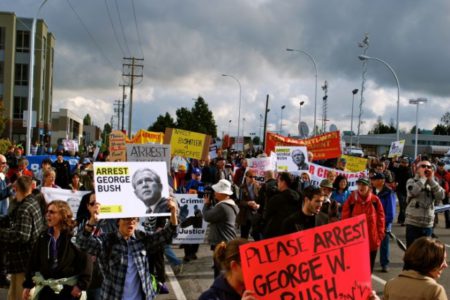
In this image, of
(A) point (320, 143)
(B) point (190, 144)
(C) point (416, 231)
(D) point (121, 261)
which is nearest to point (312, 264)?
(D) point (121, 261)

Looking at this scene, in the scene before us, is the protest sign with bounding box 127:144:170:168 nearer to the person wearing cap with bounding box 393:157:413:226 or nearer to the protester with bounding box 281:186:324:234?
the protester with bounding box 281:186:324:234

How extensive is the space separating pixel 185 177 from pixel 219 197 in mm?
9322

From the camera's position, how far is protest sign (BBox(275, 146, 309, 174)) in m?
14.5

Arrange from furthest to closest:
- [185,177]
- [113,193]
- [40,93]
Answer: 1. [40,93]
2. [185,177]
3. [113,193]

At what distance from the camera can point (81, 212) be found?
7613mm

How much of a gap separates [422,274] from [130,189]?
8.71ft

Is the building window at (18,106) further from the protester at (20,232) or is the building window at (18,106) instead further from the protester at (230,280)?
the protester at (230,280)

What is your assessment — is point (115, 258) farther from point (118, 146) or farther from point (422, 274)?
point (118, 146)

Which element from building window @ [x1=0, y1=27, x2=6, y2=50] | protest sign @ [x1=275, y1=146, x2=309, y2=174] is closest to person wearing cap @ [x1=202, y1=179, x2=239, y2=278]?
protest sign @ [x1=275, y1=146, x2=309, y2=174]

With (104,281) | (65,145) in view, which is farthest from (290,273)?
(65,145)

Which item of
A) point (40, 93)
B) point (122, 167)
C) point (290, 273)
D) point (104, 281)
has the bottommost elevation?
point (104, 281)

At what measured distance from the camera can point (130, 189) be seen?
5289 mm

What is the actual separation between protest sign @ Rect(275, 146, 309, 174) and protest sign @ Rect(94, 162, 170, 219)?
30.3 ft

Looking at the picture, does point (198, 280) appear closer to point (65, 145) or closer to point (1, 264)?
point (1, 264)
